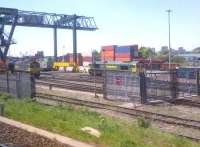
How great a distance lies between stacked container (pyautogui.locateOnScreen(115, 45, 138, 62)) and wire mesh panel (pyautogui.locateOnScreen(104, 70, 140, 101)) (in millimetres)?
57709

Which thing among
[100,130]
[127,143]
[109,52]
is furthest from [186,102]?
[109,52]

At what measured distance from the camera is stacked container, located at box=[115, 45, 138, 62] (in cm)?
8269

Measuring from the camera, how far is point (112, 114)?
18.7m

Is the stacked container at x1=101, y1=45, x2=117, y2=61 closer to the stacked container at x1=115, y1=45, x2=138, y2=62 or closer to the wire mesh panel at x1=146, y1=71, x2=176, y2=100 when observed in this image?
the stacked container at x1=115, y1=45, x2=138, y2=62

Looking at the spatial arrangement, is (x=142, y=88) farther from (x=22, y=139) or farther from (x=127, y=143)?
(x=127, y=143)

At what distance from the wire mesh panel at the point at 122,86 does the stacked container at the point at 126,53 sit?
57709 mm

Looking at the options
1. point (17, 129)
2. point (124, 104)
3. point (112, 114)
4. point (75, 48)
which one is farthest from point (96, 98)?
point (75, 48)

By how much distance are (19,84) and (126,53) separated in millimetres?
63242

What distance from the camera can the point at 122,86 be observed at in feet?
76.4

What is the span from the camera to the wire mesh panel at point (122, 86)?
22375mm

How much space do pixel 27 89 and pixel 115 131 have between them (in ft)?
37.4

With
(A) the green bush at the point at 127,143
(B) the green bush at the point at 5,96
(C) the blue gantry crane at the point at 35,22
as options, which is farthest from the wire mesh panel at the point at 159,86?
(C) the blue gantry crane at the point at 35,22

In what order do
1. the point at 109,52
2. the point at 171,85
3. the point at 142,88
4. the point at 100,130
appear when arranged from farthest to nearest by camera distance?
the point at 109,52 → the point at 171,85 → the point at 142,88 → the point at 100,130

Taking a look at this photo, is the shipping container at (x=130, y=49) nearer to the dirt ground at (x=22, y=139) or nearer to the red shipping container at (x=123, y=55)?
the red shipping container at (x=123, y=55)
